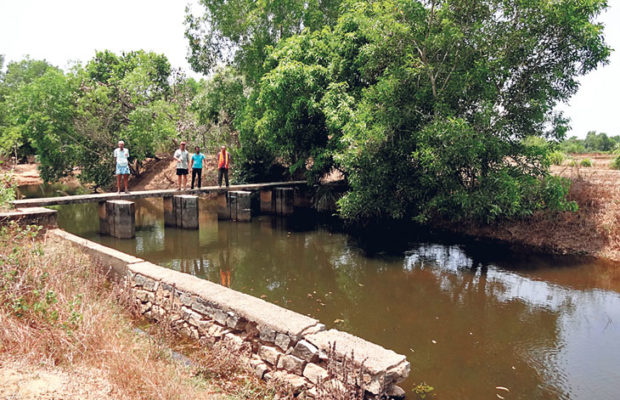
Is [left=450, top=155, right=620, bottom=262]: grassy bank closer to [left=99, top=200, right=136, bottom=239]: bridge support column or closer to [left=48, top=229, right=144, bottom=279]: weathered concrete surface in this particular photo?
[left=48, top=229, right=144, bottom=279]: weathered concrete surface

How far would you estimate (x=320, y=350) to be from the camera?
4.10 m

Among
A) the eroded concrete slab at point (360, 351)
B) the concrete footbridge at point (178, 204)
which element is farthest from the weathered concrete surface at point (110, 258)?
the eroded concrete slab at point (360, 351)

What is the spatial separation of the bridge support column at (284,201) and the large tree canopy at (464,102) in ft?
20.0

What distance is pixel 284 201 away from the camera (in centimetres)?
1834

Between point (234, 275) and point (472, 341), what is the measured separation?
5477mm

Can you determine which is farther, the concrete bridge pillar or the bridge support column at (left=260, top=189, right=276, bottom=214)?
the bridge support column at (left=260, top=189, right=276, bottom=214)

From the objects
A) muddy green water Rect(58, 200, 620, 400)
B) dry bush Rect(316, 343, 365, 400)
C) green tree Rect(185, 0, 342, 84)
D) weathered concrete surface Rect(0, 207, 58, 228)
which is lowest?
muddy green water Rect(58, 200, 620, 400)

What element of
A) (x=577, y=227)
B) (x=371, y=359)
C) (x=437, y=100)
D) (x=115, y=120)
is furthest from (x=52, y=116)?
(x=577, y=227)

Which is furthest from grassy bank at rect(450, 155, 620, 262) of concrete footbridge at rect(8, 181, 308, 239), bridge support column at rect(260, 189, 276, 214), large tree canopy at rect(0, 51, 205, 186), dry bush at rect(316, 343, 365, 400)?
large tree canopy at rect(0, 51, 205, 186)

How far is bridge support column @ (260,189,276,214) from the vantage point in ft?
61.7

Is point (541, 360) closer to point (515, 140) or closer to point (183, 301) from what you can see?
point (183, 301)

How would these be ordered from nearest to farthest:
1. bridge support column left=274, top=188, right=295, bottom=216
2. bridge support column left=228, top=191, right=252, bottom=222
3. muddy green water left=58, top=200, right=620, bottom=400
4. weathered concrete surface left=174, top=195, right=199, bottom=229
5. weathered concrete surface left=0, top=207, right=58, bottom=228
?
muddy green water left=58, top=200, right=620, bottom=400
weathered concrete surface left=0, top=207, right=58, bottom=228
weathered concrete surface left=174, top=195, right=199, bottom=229
bridge support column left=228, top=191, right=252, bottom=222
bridge support column left=274, top=188, right=295, bottom=216

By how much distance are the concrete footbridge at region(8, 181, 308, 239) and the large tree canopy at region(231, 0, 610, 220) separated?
5.98 meters

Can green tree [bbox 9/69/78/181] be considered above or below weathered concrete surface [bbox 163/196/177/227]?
above
